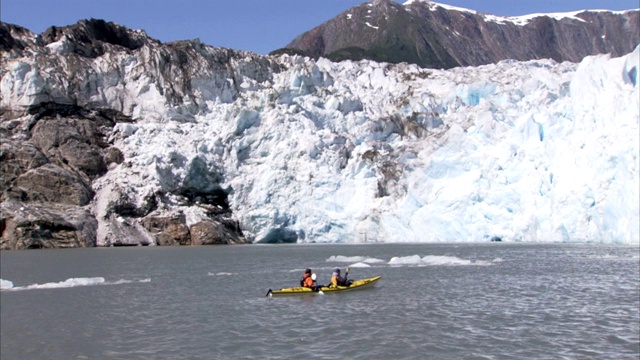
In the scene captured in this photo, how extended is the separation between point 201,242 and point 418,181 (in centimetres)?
1970

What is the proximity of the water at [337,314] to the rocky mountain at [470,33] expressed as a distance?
13058 cm

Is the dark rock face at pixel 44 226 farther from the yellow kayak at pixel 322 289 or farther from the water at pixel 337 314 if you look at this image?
the yellow kayak at pixel 322 289

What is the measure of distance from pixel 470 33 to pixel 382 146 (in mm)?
118823

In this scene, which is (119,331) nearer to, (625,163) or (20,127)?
(625,163)

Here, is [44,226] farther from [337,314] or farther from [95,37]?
[337,314]

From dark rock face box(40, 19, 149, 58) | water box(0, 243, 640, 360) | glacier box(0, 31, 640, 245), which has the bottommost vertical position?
water box(0, 243, 640, 360)

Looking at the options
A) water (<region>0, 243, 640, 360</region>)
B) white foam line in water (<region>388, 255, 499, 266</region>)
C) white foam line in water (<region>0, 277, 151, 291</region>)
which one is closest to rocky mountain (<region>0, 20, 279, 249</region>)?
water (<region>0, 243, 640, 360</region>)

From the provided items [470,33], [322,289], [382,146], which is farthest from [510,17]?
[322,289]

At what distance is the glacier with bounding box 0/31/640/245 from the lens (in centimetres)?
4547

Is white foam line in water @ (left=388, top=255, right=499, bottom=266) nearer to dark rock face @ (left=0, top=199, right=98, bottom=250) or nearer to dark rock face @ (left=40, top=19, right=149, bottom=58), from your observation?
dark rock face @ (left=0, top=199, right=98, bottom=250)

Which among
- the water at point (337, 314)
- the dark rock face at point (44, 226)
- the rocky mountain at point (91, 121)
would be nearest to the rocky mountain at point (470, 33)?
the rocky mountain at point (91, 121)

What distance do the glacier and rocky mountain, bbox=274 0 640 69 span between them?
80263mm

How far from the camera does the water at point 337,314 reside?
13.6 meters

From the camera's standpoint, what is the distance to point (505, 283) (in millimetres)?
23484
